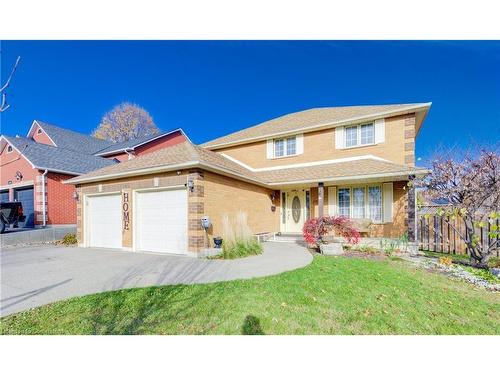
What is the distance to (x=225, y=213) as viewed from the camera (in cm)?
925

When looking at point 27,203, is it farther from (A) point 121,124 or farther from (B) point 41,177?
(A) point 121,124

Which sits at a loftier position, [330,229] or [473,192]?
[473,192]

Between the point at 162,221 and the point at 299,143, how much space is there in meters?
8.48

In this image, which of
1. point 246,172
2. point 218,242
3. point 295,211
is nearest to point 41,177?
point 246,172

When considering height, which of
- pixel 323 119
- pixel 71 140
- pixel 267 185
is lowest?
pixel 267 185

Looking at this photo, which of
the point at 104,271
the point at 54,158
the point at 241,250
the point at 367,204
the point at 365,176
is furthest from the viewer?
the point at 54,158

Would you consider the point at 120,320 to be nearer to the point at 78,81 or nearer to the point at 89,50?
the point at 89,50

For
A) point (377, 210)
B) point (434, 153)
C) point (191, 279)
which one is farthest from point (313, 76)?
point (191, 279)

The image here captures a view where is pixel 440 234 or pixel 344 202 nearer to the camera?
pixel 440 234

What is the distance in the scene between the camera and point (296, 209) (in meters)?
13.0

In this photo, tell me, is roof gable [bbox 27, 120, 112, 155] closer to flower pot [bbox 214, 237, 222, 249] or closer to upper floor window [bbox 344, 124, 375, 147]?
flower pot [bbox 214, 237, 222, 249]

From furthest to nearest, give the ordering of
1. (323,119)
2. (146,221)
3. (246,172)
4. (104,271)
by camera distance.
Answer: (323,119) < (246,172) < (146,221) < (104,271)

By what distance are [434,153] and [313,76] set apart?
683cm

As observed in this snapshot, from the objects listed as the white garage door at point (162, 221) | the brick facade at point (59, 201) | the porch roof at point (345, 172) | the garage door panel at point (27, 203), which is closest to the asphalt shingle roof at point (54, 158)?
the brick facade at point (59, 201)
